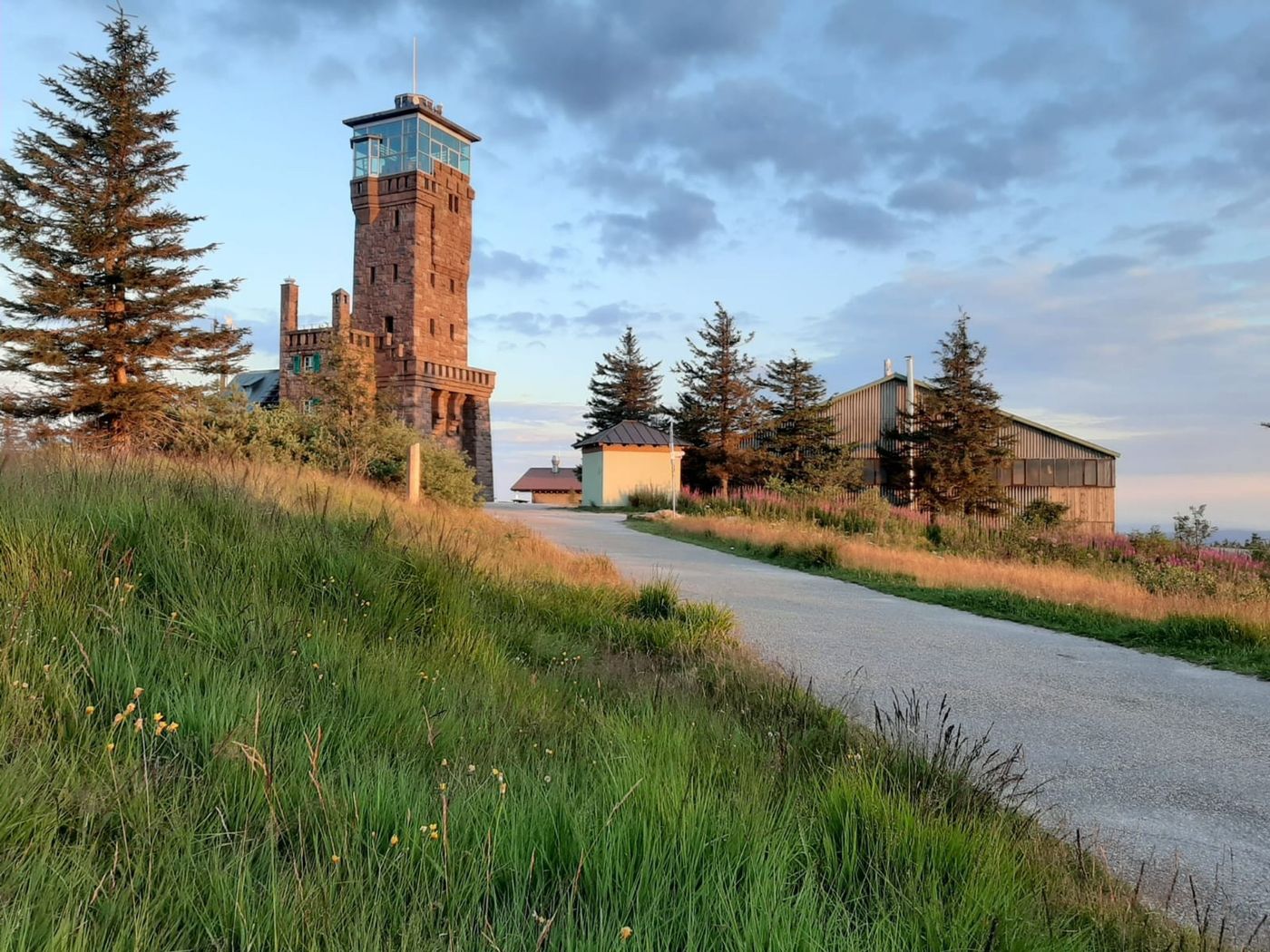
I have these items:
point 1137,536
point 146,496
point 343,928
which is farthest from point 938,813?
point 1137,536

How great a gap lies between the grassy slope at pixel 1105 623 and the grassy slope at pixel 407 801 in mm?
5157

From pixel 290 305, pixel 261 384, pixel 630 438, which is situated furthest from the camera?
pixel 261 384

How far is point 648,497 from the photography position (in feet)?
119

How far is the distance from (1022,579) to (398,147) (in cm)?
4998

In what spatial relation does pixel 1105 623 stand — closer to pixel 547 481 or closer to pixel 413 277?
pixel 413 277

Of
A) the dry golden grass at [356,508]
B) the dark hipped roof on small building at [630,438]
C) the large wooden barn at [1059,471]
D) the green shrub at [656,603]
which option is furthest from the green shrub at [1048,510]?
the green shrub at [656,603]

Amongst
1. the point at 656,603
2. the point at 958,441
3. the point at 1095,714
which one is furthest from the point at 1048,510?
the point at 1095,714

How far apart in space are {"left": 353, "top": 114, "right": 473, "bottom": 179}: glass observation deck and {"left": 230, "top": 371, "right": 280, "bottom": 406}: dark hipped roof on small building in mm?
19911

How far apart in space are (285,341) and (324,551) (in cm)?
5249

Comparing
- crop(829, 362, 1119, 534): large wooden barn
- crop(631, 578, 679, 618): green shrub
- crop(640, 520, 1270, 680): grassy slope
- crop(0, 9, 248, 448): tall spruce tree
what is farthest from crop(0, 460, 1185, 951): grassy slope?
crop(829, 362, 1119, 534): large wooden barn

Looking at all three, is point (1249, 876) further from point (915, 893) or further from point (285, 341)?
point (285, 341)

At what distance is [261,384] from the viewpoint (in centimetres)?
6094

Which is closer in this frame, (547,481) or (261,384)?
(261,384)

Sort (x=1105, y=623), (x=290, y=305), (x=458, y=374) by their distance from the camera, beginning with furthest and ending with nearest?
(x=290, y=305)
(x=458, y=374)
(x=1105, y=623)
